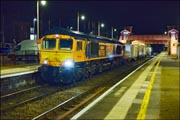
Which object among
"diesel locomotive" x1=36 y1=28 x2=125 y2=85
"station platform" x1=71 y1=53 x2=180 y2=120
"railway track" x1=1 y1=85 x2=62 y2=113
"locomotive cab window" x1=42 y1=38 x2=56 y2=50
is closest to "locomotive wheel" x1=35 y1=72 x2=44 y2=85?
"diesel locomotive" x1=36 y1=28 x2=125 y2=85

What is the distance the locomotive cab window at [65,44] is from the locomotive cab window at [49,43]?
0.46 m

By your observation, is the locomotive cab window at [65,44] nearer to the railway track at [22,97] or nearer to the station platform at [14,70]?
the railway track at [22,97]

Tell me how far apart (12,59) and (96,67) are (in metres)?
9.20

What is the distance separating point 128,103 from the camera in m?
12.8

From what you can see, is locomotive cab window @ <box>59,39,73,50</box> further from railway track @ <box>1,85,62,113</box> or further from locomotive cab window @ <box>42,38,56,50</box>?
railway track @ <box>1,85,62,113</box>

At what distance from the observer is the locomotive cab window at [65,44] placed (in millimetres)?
19844

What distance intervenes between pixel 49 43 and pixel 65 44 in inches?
44.6

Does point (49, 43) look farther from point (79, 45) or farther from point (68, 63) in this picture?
point (68, 63)

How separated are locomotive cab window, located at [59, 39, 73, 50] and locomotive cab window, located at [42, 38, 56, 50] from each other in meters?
0.46

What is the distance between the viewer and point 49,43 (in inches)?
805

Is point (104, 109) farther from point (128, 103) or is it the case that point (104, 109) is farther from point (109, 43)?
point (109, 43)

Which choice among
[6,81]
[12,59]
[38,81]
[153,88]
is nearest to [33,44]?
[12,59]

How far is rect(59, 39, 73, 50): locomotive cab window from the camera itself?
65.1ft

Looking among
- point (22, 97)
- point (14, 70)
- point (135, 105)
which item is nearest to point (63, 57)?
point (22, 97)
